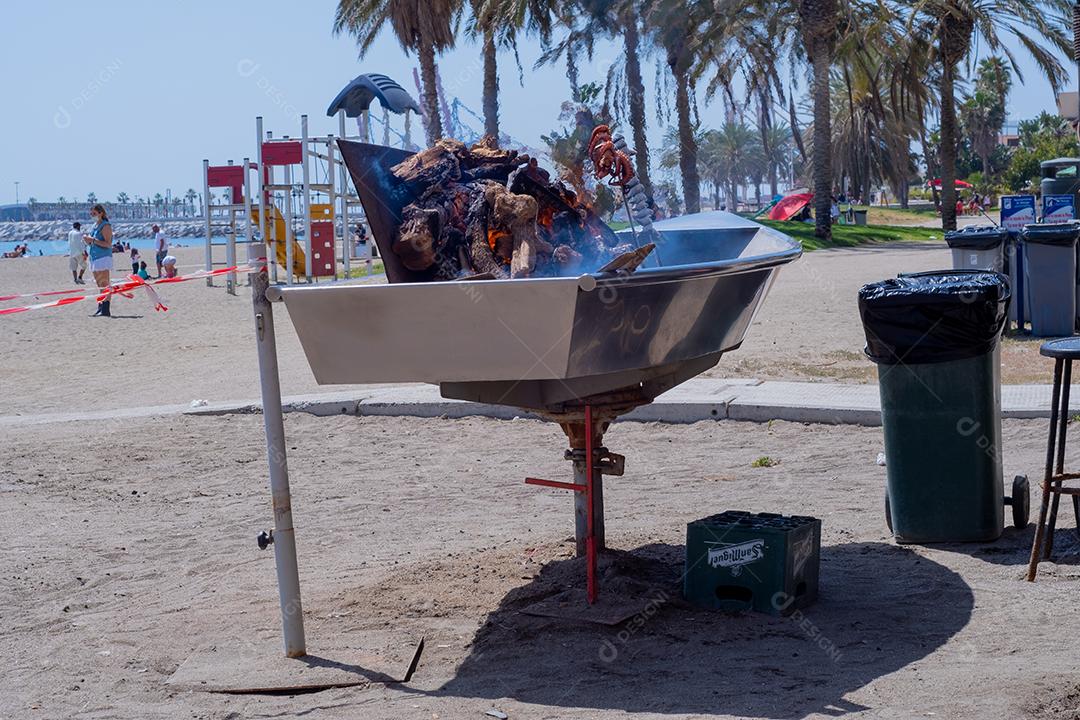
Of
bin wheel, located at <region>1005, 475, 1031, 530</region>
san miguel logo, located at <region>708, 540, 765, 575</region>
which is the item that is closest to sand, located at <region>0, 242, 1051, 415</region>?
bin wheel, located at <region>1005, 475, 1031, 530</region>

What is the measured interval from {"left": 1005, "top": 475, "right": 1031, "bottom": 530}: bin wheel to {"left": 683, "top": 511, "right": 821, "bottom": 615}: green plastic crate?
137 cm

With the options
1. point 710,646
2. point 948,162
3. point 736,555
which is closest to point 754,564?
point 736,555

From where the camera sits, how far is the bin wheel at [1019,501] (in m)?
5.73

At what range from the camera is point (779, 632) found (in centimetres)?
446

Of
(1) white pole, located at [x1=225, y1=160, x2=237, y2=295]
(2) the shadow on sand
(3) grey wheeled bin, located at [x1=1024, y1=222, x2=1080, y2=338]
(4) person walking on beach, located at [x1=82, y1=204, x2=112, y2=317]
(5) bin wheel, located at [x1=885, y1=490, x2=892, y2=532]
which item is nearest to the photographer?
(2) the shadow on sand

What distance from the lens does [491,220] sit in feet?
16.6

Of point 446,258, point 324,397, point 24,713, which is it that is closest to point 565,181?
point 446,258

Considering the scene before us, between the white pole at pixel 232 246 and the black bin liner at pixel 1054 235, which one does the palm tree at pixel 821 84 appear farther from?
the black bin liner at pixel 1054 235

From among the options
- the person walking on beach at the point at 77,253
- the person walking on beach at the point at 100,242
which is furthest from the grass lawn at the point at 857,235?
the person walking on beach at the point at 100,242

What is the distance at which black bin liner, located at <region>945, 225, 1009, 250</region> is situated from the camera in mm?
12672

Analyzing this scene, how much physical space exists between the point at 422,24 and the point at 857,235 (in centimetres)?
1426

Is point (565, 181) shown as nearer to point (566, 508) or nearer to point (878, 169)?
point (566, 508)

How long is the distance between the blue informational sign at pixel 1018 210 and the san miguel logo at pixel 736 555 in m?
13.0

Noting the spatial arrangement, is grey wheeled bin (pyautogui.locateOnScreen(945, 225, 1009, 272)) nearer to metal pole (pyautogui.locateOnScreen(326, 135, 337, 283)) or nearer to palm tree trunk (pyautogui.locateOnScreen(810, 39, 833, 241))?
metal pole (pyautogui.locateOnScreen(326, 135, 337, 283))
